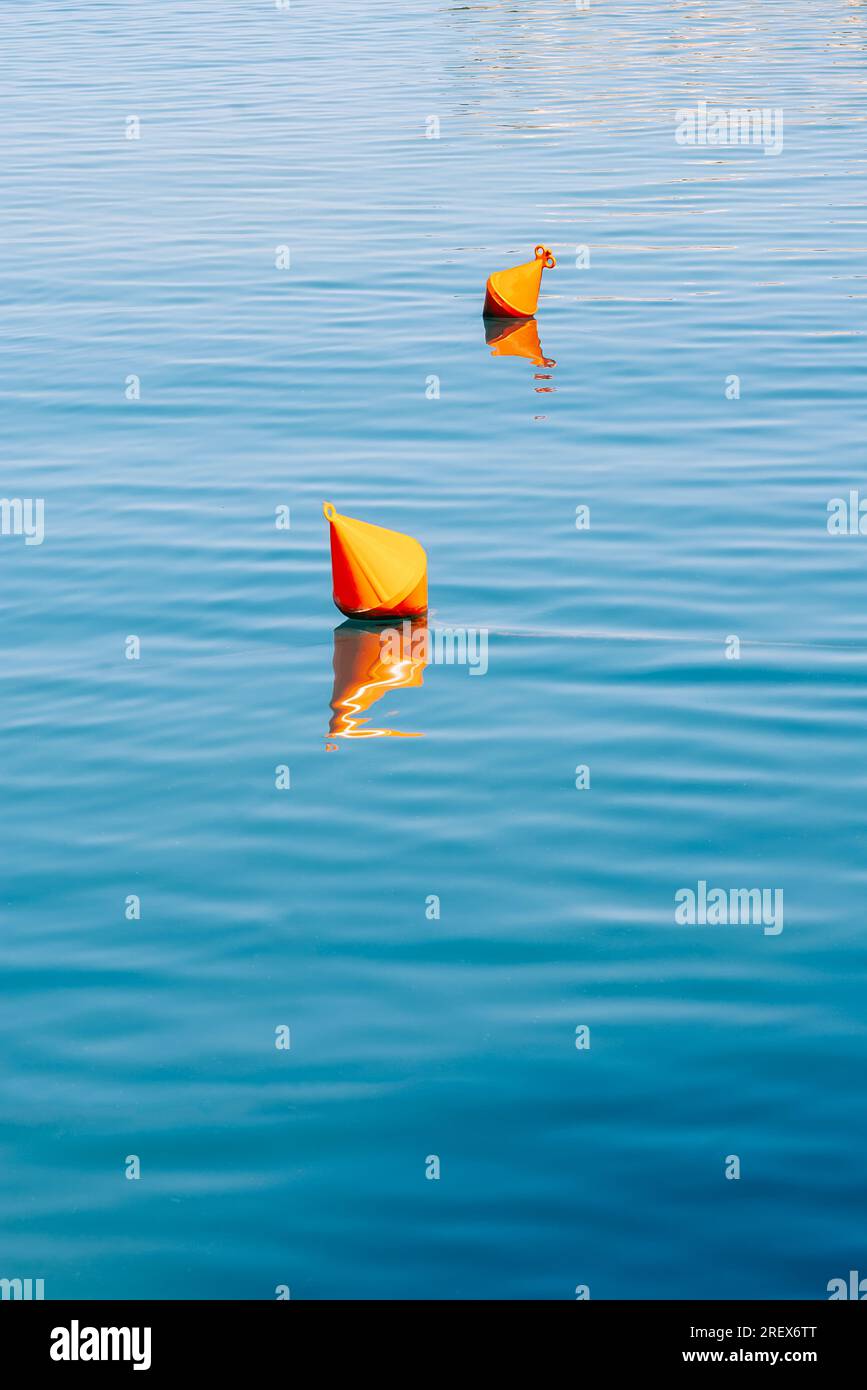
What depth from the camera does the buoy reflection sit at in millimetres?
11116

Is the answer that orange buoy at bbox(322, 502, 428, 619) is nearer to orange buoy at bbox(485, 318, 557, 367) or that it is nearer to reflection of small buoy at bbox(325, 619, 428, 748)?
reflection of small buoy at bbox(325, 619, 428, 748)

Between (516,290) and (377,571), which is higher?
(516,290)

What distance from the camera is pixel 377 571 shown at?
39.9 feet

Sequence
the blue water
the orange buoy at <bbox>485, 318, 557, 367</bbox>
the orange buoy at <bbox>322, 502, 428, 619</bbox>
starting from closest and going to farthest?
the blue water < the orange buoy at <bbox>322, 502, 428, 619</bbox> < the orange buoy at <bbox>485, 318, 557, 367</bbox>

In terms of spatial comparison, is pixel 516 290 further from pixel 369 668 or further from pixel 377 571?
pixel 369 668

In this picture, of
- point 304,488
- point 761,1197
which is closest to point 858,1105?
point 761,1197

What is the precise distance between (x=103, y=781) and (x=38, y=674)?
190 centimetres

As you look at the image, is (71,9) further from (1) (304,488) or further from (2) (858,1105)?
(2) (858,1105)

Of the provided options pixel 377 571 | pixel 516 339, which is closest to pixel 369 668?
pixel 377 571

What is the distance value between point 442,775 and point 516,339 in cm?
1079

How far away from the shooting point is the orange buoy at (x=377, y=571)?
12.0 m

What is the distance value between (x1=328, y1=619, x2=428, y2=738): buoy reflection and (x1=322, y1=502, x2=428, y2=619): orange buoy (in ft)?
0.50
